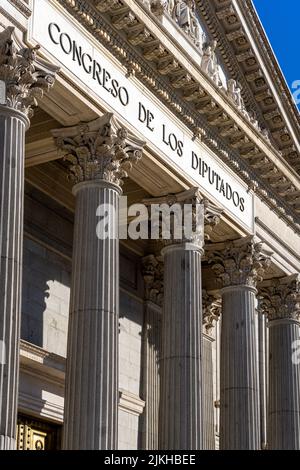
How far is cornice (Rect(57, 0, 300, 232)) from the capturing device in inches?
1010

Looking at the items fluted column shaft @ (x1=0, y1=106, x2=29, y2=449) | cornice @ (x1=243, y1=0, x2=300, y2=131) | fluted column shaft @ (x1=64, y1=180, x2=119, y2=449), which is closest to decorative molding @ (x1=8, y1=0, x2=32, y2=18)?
fluted column shaft @ (x1=0, y1=106, x2=29, y2=449)

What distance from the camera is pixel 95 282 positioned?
24.1m

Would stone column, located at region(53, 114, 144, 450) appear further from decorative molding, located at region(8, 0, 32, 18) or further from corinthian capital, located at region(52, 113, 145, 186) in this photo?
decorative molding, located at region(8, 0, 32, 18)

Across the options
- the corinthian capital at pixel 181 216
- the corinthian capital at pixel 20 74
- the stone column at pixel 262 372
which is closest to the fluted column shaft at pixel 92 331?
the corinthian capital at pixel 20 74

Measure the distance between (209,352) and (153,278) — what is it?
4011mm

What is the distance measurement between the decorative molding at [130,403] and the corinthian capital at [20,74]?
11.7 meters

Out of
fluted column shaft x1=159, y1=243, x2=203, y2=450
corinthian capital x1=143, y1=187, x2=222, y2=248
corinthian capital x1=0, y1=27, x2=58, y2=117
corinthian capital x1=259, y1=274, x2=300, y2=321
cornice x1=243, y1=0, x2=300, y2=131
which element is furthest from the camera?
corinthian capital x1=259, y1=274, x2=300, y2=321

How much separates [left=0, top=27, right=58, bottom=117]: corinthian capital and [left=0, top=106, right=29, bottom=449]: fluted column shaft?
0.34m

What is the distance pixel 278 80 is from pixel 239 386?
35.3 feet

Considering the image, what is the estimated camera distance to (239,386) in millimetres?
30688

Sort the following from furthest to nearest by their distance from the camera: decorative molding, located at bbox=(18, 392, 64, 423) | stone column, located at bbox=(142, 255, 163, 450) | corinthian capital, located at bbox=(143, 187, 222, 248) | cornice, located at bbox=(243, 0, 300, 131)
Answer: cornice, located at bbox=(243, 0, 300, 131)
stone column, located at bbox=(142, 255, 163, 450)
corinthian capital, located at bbox=(143, 187, 222, 248)
decorative molding, located at bbox=(18, 392, 64, 423)

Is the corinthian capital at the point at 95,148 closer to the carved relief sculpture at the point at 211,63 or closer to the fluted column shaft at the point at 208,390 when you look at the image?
the carved relief sculpture at the point at 211,63

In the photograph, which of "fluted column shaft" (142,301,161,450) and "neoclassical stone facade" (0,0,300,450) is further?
"fluted column shaft" (142,301,161,450)

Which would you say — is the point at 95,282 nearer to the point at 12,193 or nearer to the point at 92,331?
the point at 92,331
